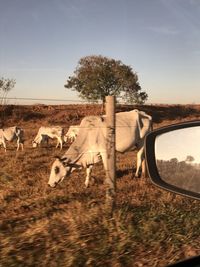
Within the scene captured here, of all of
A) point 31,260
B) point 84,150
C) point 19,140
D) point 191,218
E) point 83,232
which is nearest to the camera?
point 31,260

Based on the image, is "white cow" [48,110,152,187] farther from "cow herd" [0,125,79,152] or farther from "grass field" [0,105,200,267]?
"cow herd" [0,125,79,152]

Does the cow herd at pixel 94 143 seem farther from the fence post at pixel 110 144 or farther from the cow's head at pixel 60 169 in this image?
the fence post at pixel 110 144

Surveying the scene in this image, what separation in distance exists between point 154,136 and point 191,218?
2.71 metres

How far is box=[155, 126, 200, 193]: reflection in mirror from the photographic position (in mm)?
2422

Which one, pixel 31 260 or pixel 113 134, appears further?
pixel 113 134

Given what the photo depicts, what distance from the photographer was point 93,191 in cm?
746

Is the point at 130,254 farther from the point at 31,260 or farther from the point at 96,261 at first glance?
the point at 31,260

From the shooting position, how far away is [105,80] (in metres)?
52.7

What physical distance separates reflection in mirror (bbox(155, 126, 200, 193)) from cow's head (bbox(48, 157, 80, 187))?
20.8ft

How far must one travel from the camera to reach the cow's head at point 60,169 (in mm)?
9180

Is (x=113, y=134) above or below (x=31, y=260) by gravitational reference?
above

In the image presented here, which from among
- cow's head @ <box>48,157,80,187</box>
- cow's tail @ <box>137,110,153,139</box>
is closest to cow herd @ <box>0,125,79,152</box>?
cow's tail @ <box>137,110,153,139</box>

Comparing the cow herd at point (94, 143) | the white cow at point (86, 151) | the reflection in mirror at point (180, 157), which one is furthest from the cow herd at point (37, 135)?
the reflection in mirror at point (180, 157)

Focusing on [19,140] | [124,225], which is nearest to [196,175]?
[124,225]
